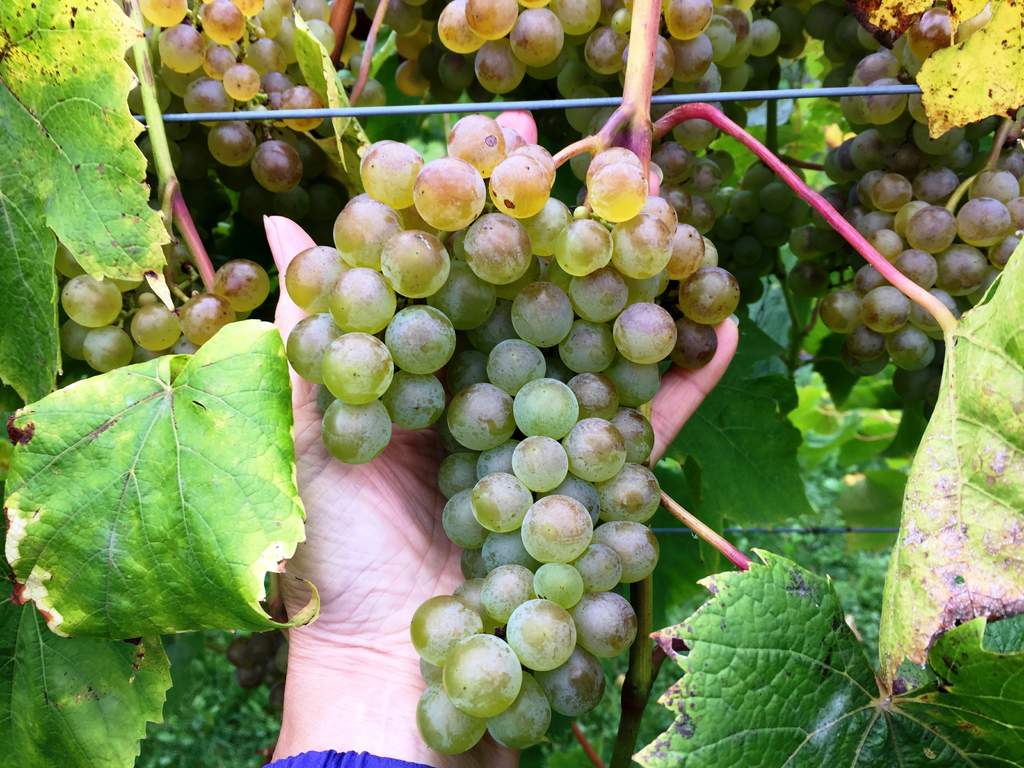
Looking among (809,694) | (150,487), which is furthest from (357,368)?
(809,694)

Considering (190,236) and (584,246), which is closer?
(584,246)

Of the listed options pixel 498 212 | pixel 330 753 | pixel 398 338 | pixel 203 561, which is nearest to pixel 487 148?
pixel 498 212

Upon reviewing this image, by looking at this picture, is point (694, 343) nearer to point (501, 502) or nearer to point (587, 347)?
point (587, 347)

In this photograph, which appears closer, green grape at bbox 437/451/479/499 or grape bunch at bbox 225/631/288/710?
green grape at bbox 437/451/479/499

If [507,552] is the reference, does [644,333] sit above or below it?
above

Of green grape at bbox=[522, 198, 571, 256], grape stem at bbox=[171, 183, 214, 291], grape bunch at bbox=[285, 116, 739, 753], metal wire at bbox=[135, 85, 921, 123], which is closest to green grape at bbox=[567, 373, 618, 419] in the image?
grape bunch at bbox=[285, 116, 739, 753]

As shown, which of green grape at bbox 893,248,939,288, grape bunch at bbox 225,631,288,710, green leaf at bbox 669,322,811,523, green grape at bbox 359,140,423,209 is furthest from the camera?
grape bunch at bbox 225,631,288,710

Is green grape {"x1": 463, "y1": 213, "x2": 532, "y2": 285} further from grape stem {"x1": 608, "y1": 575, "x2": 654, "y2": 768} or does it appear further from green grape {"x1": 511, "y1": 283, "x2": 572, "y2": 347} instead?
grape stem {"x1": 608, "y1": 575, "x2": 654, "y2": 768}
